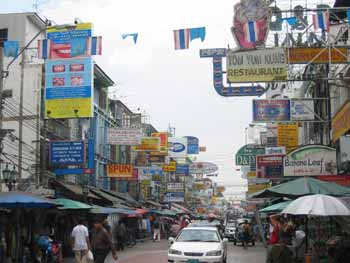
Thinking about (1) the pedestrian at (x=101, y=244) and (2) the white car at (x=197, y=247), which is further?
(2) the white car at (x=197, y=247)

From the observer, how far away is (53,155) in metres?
29.7

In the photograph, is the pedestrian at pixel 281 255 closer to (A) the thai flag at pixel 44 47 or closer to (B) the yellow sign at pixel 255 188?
(A) the thai flag at pixel 44 47

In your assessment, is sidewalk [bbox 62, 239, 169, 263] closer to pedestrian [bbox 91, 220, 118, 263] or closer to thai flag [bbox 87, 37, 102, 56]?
thai flag [bbox 87, 37, 102, 56]

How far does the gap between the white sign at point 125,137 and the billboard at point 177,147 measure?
93.7 feet

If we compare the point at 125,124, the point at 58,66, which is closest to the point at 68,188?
the point at 58,66

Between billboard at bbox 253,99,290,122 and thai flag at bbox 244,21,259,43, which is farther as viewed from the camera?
billboard at bbox 253,99,290,122

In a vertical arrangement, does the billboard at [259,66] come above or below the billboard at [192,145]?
below

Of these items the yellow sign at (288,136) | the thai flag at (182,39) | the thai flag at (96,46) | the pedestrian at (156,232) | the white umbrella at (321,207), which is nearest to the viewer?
the white umbrella at (321,207)

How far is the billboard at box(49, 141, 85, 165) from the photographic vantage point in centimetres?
2934

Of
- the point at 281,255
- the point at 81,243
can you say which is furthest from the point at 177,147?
the point at 281,255

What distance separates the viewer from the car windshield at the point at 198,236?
2031cm

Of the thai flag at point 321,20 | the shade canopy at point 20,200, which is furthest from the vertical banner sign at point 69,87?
the thai flag at point 321,20

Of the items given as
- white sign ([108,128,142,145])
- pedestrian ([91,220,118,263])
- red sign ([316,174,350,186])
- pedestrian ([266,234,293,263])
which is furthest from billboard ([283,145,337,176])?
white sign ([108,128,142,145])

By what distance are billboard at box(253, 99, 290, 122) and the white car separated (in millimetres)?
8905
